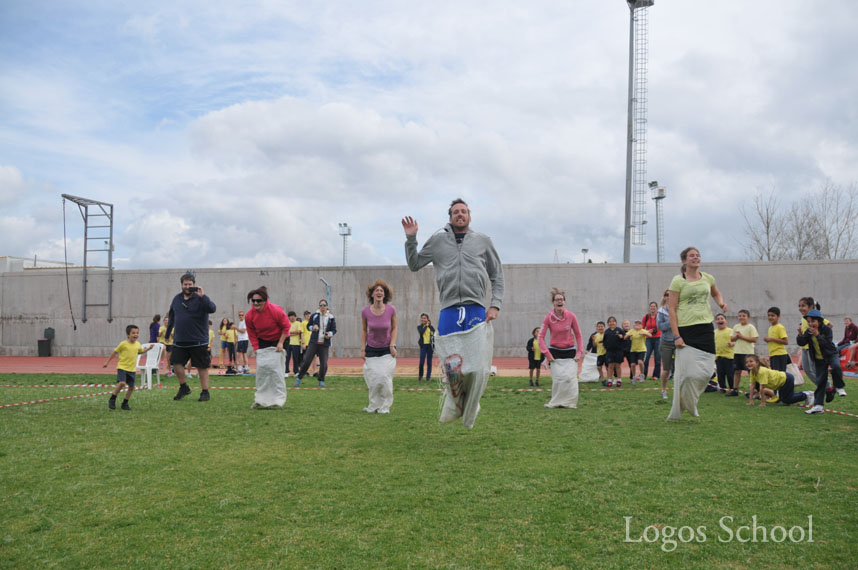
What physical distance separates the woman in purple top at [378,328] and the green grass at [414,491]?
1278 mm

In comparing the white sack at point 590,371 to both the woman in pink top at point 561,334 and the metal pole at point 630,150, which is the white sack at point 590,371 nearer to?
the woman in pink top at point 561,334

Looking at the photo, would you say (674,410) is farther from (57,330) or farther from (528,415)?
(57,330)

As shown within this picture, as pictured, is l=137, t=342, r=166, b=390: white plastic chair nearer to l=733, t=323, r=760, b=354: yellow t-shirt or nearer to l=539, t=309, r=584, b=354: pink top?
l=539, t=309, r=584, b=354: pink top

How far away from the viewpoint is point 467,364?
18.9ft

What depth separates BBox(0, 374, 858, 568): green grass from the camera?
3463 mm

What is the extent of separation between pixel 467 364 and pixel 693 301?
3526 millimetres

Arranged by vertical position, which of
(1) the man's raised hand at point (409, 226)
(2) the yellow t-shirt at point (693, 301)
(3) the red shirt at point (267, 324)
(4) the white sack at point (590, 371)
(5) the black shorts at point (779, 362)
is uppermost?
(1) the man's raised hand at point (409, 226)

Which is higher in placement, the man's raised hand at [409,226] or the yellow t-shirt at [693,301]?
the man's raised hand at [409,226]

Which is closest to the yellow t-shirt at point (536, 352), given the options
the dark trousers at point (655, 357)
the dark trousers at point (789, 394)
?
the dark trousers at point (655, 357)

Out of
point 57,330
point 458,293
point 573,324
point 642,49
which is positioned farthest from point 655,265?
point 57,330

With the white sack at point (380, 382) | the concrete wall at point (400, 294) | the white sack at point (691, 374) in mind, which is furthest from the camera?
the concrete wall at point (400, 294)

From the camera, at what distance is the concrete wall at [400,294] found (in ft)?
79.0

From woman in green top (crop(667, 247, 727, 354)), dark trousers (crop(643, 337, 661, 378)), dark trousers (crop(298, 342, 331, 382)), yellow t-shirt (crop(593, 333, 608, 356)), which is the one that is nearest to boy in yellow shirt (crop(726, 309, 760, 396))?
dark trousers (crop(643, 337, 661, 378))

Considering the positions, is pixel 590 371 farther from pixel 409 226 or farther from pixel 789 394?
pixel 409 226
